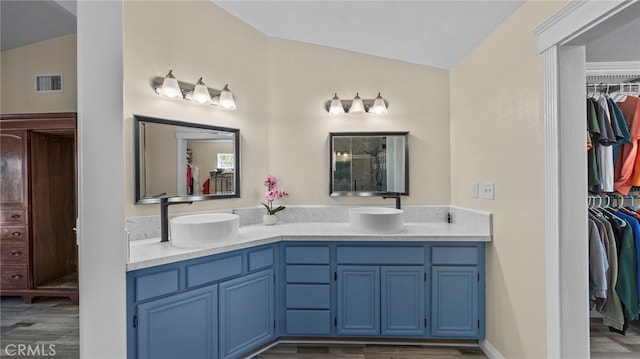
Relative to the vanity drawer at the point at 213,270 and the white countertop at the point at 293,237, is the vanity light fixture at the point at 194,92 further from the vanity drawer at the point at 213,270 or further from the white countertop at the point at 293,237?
the vanity drawer at the point at 213,270

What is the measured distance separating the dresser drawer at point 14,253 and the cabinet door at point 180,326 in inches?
22.7

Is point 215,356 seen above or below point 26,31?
below

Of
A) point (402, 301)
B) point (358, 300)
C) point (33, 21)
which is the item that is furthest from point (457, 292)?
point (33, 21)

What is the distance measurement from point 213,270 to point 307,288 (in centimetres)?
76

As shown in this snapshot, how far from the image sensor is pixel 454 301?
2.34 m

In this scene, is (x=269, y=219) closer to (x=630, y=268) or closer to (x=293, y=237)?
(x=293, y=237)

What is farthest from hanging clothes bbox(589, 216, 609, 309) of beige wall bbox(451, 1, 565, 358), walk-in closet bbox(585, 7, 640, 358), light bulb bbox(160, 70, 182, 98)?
light bulb bbox(160, 70, 182, 98)

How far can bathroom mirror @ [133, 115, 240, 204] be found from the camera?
215cm

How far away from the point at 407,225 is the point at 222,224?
1601mm

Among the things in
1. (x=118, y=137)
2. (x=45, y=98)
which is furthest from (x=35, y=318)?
(x=45, y=98)

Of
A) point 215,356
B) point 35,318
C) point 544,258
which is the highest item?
point 544,258

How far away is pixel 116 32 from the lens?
1576 mm

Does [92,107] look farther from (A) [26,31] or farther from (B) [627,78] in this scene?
(B) [627,78]

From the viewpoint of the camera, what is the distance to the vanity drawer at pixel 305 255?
7.79ft
